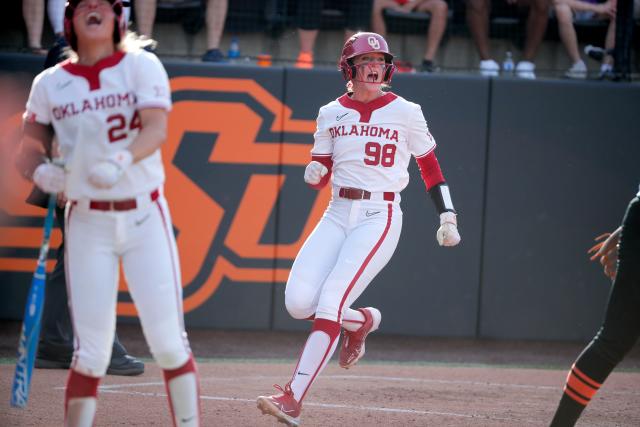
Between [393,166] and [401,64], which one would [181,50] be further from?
[393,166]

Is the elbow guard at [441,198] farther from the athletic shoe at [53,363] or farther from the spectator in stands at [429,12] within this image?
the spectator in stands at [429,12]

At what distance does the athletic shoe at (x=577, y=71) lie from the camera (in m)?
9.62

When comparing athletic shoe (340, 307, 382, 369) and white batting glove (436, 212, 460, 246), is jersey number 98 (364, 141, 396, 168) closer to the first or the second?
white batting glove (436, 212, 460, 246)

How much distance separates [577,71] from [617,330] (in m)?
5.51

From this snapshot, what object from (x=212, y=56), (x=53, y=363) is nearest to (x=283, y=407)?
(x=53, y=363)

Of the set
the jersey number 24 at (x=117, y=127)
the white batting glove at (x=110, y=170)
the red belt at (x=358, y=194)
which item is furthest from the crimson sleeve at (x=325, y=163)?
the white batting glove at (x=110, y=170)

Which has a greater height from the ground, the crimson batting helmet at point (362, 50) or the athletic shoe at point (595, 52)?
the crimson batting helmet at point (362, 50)

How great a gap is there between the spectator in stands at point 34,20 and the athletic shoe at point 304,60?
242cm

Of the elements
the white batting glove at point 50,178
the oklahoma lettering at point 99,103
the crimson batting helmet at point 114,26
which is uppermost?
the crimson batting helmet at point 114,26

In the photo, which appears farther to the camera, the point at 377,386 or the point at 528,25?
the point at 528,25

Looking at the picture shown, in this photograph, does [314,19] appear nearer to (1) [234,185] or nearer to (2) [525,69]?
(1) [234,185]

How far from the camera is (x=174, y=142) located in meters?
9.07

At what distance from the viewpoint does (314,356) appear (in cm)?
548

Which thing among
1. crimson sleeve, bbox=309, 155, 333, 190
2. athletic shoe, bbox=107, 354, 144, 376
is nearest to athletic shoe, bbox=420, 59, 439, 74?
crimson sleeve, bbox=309, 155, 333, 190
